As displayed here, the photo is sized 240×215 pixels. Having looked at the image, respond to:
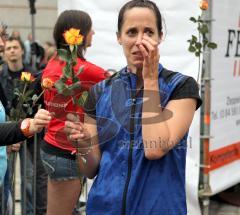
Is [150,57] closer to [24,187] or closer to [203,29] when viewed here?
[24,187]

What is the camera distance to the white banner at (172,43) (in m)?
4.52

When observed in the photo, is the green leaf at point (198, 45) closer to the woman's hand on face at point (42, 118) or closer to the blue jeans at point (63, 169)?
the blue jeans at point (63, 169)

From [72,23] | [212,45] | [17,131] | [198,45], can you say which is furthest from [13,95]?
[17,131]

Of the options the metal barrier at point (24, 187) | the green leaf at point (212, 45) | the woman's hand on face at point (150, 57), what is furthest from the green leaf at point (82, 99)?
the green leaf at point (212, 45)

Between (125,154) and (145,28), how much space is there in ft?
1.59

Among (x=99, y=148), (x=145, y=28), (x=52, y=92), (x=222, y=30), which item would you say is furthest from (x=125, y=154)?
(x=222, y=30)

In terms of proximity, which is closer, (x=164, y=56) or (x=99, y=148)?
(x=99, y=148)

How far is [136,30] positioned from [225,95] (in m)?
2.99

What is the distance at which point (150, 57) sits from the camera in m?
1.87

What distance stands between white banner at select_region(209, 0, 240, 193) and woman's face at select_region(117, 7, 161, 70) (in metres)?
2.59

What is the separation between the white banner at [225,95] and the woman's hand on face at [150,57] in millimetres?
2779

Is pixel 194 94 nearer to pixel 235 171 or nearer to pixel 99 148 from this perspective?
pixel 99 148

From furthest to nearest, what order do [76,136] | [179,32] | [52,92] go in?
[179,32] → [52,92] → [76,136]

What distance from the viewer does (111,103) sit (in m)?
2.10
